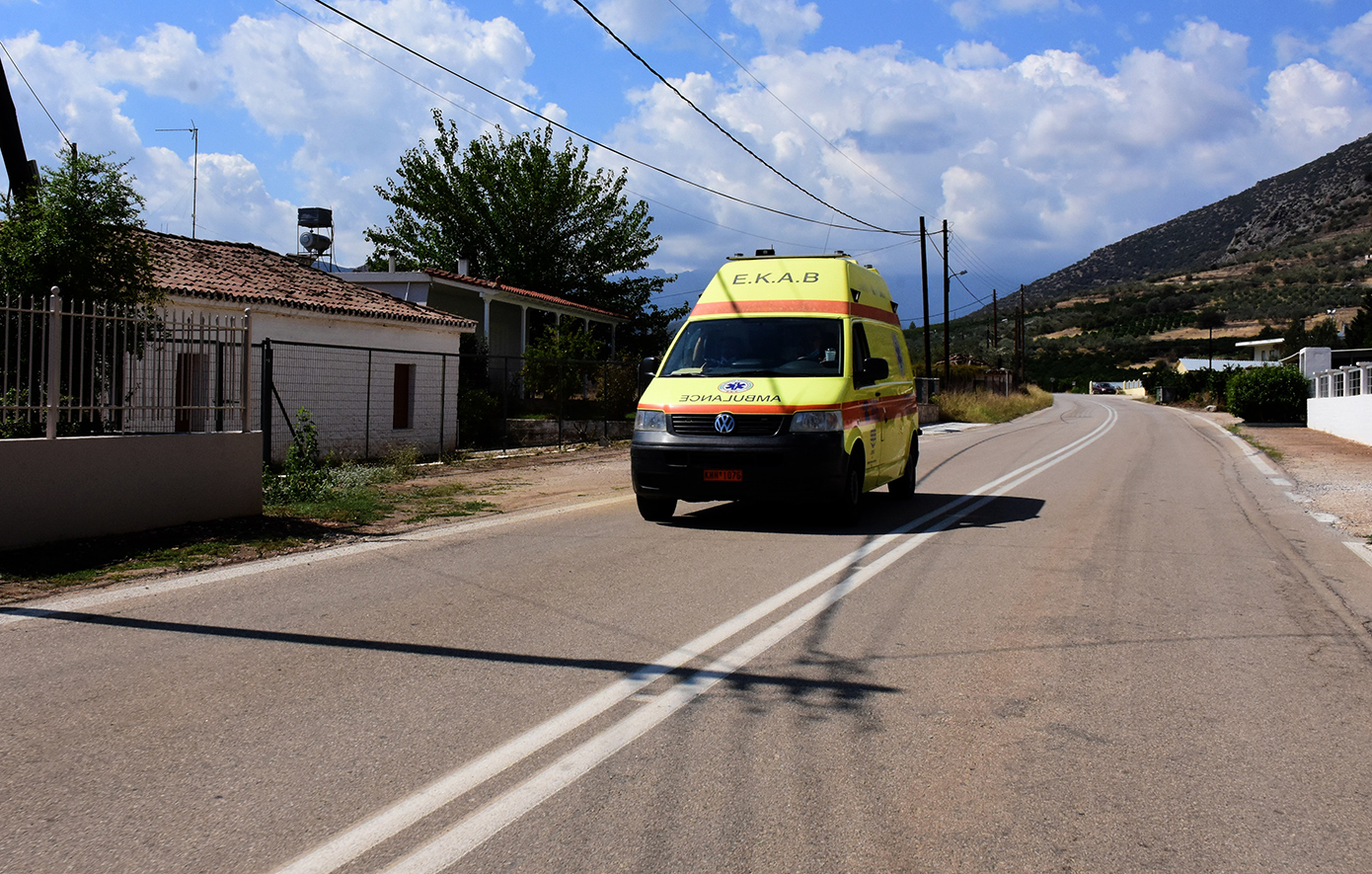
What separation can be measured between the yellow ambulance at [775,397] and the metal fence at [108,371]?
4.01 m

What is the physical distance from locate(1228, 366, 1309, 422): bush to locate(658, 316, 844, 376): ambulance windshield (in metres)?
34.0

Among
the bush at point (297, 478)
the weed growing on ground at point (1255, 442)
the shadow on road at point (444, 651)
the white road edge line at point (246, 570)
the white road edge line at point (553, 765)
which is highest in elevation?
the weed growing on ground at point (1255, 442)

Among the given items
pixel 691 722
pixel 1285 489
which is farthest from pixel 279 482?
pixel 1285 489

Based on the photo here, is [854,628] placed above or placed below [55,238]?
below

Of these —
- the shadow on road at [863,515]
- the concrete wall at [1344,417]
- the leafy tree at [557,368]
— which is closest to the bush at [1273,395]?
the concrete wall at [1344,417]

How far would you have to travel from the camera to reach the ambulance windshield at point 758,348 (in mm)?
9922

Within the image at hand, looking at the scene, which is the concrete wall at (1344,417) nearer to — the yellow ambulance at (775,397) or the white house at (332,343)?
the yellow ambulance at (775,397)

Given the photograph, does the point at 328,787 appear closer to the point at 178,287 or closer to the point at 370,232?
the point at 178,287

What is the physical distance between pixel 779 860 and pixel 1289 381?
41.2m

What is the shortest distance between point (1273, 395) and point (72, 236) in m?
39.3

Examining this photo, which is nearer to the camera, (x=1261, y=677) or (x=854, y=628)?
(x=1261, y=677)

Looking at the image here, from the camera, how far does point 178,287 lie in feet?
59.0

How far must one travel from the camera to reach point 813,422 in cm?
920

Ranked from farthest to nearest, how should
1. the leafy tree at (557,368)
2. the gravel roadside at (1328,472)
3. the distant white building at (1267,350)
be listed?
the distant white building at (1267,350)
the leafy tree at (557,368)
the gravel roadside at (1328,472)
